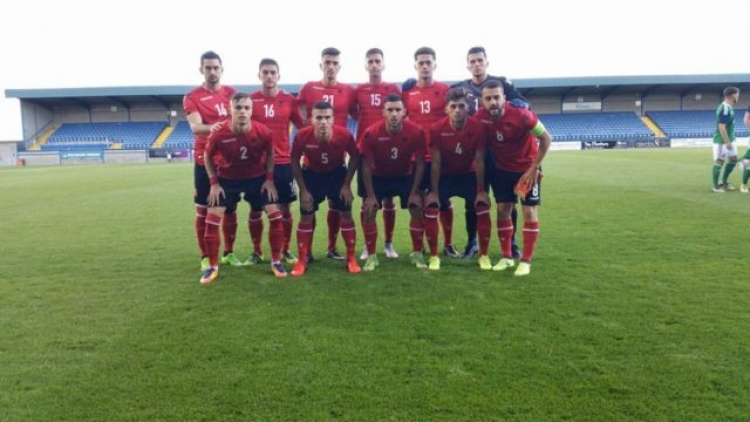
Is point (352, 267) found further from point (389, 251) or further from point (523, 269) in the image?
point (523, 269)

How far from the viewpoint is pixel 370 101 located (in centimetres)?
558

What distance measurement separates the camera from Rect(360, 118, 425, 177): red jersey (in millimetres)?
5059

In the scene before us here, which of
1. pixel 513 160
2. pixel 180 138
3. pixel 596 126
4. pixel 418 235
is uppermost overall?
pixel 596 126

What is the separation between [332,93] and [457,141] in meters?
1.43

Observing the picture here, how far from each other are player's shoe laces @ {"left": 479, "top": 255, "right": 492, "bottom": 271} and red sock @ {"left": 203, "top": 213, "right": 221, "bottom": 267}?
8.20ft

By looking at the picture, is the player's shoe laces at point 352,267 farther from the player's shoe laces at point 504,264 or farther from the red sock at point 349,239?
the player's shoe laces at point 504,264

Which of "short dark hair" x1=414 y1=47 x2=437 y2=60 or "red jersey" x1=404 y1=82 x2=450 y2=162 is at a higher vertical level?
"short dark hair" x1=414 y1=47 x2=437 y2=60

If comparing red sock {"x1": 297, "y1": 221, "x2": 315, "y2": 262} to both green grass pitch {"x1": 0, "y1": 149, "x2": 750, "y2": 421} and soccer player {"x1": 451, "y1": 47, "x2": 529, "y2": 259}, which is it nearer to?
green grass pitch {"x1": 0, "y1": 149, "x2": 750, "y2": 421}

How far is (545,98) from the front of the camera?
4797cm

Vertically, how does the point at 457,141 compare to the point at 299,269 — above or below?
above

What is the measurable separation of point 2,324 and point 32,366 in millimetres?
963

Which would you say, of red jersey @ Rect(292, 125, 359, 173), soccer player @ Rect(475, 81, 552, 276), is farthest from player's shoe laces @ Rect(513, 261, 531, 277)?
red jersey @ Rect(292, 125, 359, 173)

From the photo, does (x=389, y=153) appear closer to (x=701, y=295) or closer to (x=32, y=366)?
(x=701, y=295)

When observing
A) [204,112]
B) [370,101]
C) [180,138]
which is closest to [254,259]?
[204,112]
